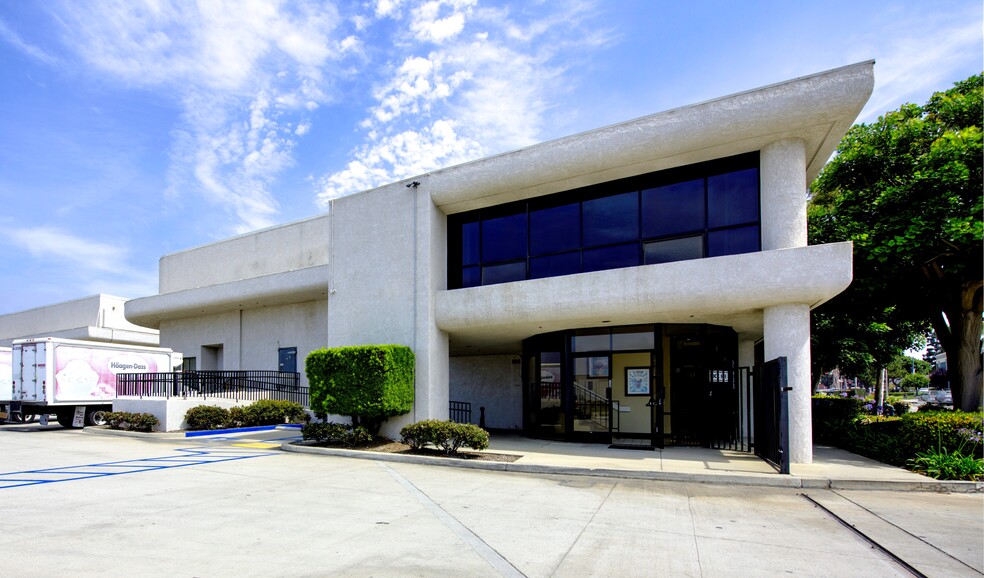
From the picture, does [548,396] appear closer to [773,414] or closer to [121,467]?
[773,414]

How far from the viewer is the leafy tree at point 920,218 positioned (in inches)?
543

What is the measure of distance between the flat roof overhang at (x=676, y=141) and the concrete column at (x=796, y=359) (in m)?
3.68

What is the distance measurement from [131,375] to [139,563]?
17564mm

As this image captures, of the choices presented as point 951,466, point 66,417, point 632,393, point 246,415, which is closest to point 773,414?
point 951,466

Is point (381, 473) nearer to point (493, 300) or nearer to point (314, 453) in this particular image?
point (314, 453)

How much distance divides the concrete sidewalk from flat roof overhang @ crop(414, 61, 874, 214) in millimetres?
6495

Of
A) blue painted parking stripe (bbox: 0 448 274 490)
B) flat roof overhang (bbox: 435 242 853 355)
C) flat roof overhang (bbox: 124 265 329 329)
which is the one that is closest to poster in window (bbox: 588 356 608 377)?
flat roof overhang (bbox: 435 242 853 355)

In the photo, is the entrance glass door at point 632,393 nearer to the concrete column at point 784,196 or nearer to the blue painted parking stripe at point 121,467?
the concrete column at point 784,196

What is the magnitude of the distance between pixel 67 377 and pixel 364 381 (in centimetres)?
1238

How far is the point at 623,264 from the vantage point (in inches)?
531

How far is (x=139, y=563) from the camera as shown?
5.22m

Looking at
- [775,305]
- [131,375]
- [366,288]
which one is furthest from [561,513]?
[131,375]

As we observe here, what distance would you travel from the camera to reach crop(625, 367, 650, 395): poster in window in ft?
46.1

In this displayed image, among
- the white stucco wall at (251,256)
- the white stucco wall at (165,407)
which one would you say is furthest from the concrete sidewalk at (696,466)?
the white stucco wall at (251,256)
